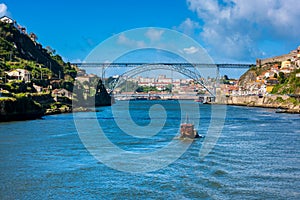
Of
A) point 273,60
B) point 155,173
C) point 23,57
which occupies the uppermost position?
point 273,60

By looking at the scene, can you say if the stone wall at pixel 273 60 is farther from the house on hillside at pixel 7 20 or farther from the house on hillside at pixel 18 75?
the house on hillside at pixel 18 75

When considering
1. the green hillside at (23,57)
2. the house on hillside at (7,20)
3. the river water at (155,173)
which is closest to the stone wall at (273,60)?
the green hillside at (23,57)

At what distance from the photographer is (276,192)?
22.2 ft

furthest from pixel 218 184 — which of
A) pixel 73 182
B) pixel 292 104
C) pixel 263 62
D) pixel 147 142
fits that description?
pixel 263 62

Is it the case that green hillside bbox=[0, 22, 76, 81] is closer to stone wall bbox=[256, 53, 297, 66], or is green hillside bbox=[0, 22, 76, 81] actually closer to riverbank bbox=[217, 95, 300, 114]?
riverbank bbox=[217, 95, 300, 114]

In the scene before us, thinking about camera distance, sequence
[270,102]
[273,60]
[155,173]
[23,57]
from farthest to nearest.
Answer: [273,60] < [23,57] < [270,102] < [155,173]

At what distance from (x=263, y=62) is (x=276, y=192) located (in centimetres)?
5459

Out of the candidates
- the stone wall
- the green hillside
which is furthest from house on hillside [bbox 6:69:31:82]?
the stone wall

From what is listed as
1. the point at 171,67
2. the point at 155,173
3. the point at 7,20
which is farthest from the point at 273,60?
the point at 155,173

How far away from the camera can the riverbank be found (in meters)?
31.2

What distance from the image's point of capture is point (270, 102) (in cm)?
3794

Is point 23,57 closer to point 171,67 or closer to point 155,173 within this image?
point 171,67

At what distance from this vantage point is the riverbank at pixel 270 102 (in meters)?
31.2

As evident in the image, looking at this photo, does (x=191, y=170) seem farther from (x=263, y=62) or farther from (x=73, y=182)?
(x=263, y=62)
